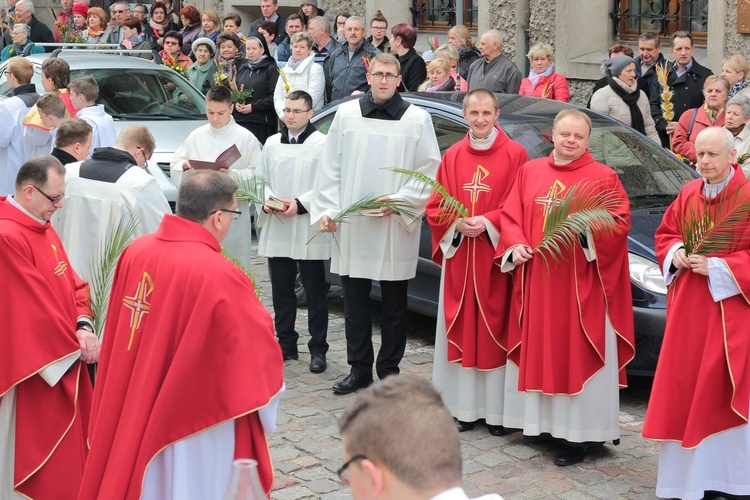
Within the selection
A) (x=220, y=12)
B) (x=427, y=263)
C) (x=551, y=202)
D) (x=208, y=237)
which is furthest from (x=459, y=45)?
(x=220, y=12)

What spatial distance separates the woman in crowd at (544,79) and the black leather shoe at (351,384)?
4857mm

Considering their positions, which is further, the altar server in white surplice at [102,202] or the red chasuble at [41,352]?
the altar server in white surplice at [102,202]

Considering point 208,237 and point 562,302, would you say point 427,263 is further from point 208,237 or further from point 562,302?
point 208,237

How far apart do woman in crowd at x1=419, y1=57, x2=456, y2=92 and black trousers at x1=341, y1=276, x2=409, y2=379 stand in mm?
3673

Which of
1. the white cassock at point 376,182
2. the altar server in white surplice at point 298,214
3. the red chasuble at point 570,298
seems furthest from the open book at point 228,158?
the red chasuble at point 570,298

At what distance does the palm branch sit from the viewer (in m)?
7.05

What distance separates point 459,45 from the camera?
1298cm

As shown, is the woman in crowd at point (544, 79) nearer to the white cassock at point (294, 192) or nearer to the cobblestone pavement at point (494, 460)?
the white cassock at point (294, 192)

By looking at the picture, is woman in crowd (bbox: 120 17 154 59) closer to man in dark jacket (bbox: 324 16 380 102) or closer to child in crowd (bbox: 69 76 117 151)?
man in dark jacket (bbox: 324 16 380 102)

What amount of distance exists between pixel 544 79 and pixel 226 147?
13.6ft

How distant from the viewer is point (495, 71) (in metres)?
11.7

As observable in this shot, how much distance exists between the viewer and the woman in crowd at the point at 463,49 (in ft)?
41.8

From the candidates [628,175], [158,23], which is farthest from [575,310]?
[158,23]

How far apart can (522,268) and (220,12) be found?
16479 mm
